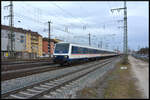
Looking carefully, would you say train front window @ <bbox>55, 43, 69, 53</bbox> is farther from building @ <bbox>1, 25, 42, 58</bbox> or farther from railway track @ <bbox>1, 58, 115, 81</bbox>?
building @ <bbox>1, 25, 42, 58</bbox>

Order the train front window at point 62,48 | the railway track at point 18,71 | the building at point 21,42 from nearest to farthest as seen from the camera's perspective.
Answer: the railway track at point 18,71, the train front window at point 62,48, the building at point 21,42

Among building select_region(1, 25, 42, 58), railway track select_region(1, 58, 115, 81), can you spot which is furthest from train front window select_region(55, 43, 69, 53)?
building select_region(1, 25, 42, 58)

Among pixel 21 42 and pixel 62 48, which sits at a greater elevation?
pixel 21 42

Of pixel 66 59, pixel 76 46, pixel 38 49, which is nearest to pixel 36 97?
pixel 66 59


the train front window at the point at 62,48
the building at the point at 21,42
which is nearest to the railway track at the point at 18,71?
the train front window at the point at 62,48

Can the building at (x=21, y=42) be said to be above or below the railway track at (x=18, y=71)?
above

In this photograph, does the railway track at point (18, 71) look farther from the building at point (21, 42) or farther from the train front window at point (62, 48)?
the building at point (21, 42)

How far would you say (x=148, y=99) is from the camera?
580cm

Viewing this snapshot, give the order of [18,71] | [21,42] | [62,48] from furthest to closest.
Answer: [21,42]
[62,48]
[18,71]

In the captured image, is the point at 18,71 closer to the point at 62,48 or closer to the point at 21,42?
the point at 62,48

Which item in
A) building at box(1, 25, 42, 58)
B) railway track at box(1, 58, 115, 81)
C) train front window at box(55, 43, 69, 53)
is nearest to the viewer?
railway track at box(1, 58, 115, 81)

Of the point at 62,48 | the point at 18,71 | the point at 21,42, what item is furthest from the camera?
the point at 21,42

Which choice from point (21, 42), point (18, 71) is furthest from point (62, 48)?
point (21, 42)

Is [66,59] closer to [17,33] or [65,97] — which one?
[65,97]
